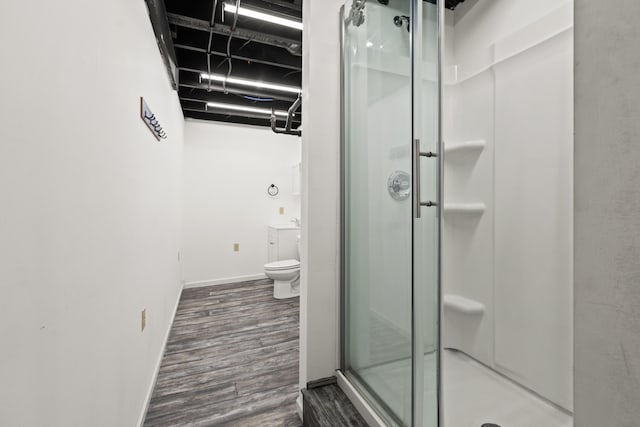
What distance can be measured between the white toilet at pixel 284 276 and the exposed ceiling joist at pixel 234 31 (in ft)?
7.80

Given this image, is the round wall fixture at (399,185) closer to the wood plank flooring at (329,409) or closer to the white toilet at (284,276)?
the wood plank flooring at (329,409)

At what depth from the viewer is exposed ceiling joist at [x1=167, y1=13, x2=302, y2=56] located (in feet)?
6.75

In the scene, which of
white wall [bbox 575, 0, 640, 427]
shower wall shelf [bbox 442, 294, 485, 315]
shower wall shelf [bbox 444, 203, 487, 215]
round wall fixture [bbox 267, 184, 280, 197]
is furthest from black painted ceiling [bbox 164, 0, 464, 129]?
shower wall shelf [bbox 442, 294, 485, 315]

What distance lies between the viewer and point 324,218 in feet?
4.99

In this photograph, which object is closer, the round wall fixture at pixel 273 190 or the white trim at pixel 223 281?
the white trim at pixel 223 281

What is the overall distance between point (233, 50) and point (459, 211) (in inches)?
98.4

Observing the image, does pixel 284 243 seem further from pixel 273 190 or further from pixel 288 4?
pixel 288 4

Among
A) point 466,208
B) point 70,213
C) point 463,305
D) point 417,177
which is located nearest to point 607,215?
point 417,177

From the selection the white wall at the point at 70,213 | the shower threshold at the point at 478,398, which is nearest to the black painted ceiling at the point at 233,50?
the white wall at the point at 70,213

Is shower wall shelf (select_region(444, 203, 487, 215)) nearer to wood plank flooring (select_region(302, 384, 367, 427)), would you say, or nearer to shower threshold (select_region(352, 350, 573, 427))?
shower threshold (select_region(352, 350, 573, 427))

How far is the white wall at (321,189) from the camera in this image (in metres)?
1.49

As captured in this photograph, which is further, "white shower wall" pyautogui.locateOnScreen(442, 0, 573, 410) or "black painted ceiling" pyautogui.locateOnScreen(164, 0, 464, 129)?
"black painted ceiling" pyautogui.locateOnScreen(164, 0, 464, 129)

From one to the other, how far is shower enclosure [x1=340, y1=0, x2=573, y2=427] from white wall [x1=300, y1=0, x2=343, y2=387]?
0.22 ft

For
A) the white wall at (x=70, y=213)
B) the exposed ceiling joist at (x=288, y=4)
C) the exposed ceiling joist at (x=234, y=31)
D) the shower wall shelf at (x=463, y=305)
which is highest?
the exposed ceiling joist at (x=288, y=4)
